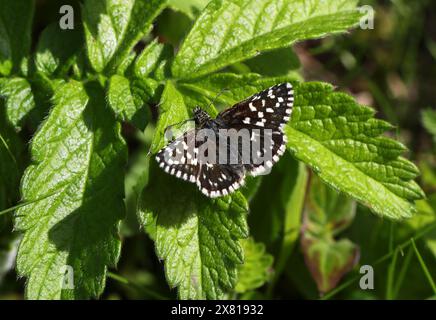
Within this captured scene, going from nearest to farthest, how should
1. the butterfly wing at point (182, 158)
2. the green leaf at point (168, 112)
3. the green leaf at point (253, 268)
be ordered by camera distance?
the butterfly wing at point (182, 158)
the green leaf at point (168, 112)
the green leaf at point (253, 268)

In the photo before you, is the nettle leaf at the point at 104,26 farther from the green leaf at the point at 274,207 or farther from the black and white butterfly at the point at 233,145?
the green leaf at the point at 274,207

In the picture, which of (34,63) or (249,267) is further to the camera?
(249,267)

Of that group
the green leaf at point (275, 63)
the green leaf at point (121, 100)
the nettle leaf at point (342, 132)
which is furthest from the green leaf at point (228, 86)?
the green leaf at point (275, 63)

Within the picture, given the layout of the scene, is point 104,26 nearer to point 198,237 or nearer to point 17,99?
point 17,99

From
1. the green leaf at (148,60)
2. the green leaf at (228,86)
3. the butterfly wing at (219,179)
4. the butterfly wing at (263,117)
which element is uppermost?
the green leaf at (148,60)

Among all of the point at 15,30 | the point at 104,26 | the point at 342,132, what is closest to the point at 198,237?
the point at 342,132
